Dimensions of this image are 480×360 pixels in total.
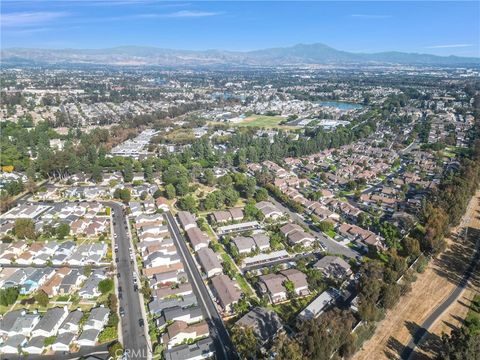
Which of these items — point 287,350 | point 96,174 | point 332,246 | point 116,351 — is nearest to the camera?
point 287,350

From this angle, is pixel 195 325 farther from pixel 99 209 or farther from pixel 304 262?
pixel 99 209

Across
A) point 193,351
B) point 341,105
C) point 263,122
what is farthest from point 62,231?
point 341,105

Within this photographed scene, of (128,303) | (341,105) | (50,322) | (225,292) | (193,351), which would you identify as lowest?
(128,303)

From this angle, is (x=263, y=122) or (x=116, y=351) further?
(x=263, y=122)

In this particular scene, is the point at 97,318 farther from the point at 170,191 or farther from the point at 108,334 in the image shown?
the point at 170,191

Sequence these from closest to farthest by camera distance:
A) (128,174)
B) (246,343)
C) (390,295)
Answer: (246,343), (390,295), (128,174)

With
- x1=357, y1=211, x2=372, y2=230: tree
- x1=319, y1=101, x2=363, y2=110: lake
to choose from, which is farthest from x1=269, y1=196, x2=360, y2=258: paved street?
x1=319, y1=101, x2=363, y2=110: lake

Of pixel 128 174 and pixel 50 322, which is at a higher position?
pixel 128 174
